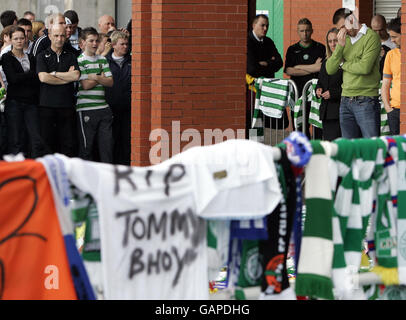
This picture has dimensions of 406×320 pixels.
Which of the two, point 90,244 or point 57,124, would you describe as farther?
point 57,124

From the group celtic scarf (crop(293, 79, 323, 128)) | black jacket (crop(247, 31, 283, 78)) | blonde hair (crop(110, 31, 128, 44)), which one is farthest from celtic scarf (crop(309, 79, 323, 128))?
blonde hair (crop(110, 31, 128, 44))

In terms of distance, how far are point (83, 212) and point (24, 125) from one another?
9.37 m

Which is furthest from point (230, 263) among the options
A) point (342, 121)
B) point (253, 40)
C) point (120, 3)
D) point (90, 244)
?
point (120, 3)

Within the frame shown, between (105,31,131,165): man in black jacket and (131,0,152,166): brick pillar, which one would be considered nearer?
(131,0,152,166): brick pillar

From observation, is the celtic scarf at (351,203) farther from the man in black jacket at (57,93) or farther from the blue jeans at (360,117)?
the man in black jacket at (57,93)

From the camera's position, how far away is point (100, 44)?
48.6 feet

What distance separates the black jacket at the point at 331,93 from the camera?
13781 millimetres

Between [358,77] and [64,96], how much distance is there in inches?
150

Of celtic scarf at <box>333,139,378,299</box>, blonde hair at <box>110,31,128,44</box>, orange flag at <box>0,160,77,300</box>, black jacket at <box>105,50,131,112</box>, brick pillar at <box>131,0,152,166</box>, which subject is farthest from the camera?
black jacket at <box>105,50,131,112</box>

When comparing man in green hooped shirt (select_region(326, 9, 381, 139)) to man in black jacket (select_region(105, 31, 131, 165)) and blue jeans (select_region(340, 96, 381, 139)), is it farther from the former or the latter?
man in black jacket (select_region(105, 31, 131, 165))

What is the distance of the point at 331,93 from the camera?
13.8 meters

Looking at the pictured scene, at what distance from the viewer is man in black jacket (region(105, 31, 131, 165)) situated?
1451 centimetres

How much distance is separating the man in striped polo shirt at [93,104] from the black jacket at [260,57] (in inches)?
96.3

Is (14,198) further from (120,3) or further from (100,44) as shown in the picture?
(120,3)
